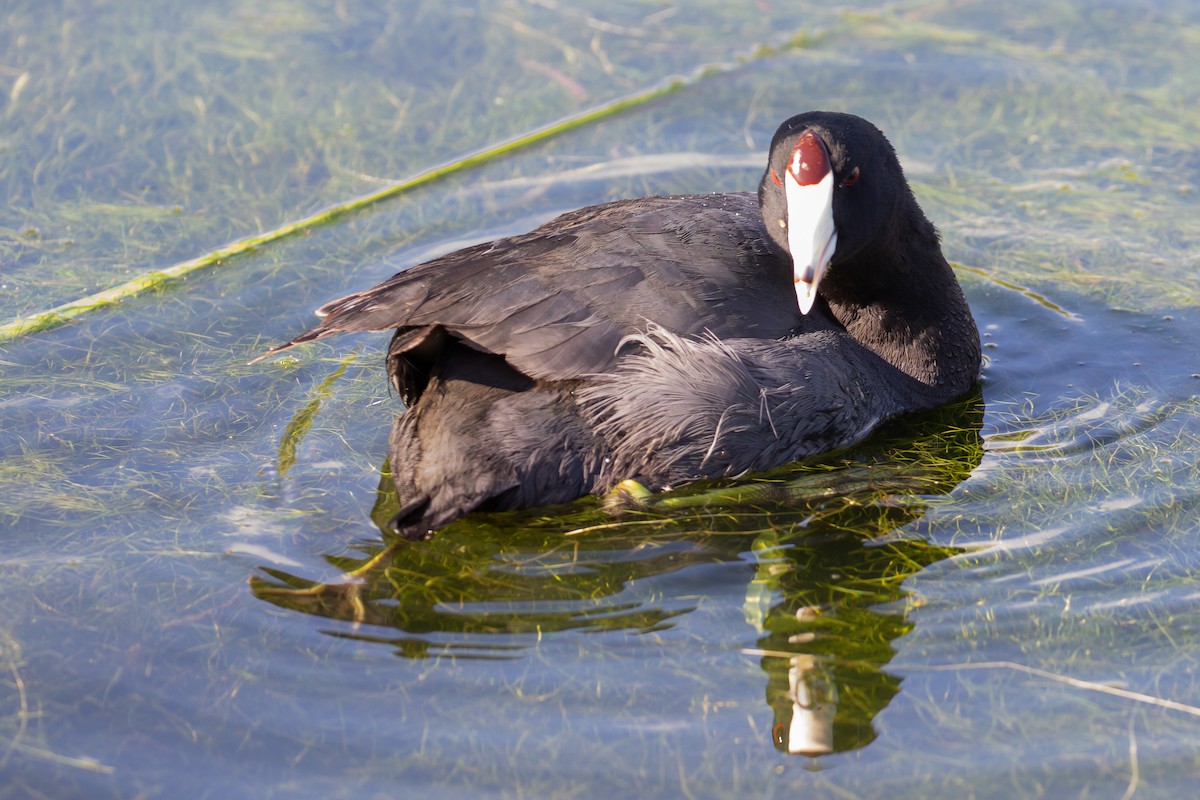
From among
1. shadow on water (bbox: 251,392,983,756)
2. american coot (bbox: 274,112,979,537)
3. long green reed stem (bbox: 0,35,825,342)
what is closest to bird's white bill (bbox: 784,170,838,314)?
american coot (bbox: 274,112,979,537)

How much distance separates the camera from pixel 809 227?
3.82 metres

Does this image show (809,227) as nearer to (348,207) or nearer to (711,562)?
(711,562)

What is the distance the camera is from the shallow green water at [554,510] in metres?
3.02

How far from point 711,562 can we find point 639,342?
631 millimetres

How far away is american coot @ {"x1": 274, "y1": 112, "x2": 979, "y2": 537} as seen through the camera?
3.69 meters

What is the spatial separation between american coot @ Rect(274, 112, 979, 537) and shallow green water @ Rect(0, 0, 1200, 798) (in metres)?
0.19

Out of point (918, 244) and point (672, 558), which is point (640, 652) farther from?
point (918, 244)

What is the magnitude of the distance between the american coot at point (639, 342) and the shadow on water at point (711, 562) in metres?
0.12

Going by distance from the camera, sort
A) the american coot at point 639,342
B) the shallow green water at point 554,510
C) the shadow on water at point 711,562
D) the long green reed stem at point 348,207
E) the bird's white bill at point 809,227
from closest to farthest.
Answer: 1. the shallow green water at point 554,510
2. the shadow on water at point 711,562
3. the american coot at point 639,342
4. the bird's white bill at point 809,227
5. the long green reed stem at point 348,207

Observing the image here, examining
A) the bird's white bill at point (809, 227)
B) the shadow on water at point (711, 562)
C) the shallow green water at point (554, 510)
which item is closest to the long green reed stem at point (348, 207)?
the shallow green water at point (554, 510)

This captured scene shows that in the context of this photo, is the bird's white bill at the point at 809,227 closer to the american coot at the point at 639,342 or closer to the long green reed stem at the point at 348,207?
the american coot at the point at 639,342

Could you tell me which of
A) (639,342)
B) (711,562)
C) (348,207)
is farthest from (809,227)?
(348,207)

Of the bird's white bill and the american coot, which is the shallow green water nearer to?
the american coot

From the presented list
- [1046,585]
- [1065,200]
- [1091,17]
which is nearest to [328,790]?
[1046,585]
